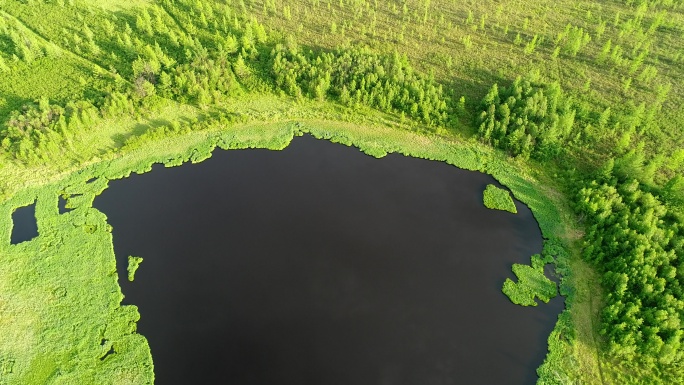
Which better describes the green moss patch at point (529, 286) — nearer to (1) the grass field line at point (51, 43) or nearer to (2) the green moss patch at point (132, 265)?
(2) the green moss patch at point (132, 265)

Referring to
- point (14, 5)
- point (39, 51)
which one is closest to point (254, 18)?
point (39, 51)

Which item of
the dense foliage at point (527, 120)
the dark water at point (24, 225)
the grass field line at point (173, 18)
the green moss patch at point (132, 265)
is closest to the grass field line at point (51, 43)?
the grass field line at point (173, 18)

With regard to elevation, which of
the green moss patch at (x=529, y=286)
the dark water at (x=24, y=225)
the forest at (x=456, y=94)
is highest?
the forest at (x=456, y=94)

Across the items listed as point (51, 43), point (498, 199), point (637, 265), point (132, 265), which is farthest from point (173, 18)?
point (637, 265)

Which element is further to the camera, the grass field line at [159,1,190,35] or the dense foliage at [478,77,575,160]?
the grass field line at [159,1,190,35]

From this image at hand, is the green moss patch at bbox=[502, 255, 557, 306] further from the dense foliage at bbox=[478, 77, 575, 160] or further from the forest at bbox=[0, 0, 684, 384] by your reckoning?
the dense foliage at bbox=[478, 77, 575, 160]

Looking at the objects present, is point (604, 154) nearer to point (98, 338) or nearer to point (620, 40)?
point (620, 40)

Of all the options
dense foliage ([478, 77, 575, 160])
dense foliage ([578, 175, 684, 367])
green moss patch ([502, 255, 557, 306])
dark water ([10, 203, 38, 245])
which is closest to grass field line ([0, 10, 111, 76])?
dark water ([10, 203, 38, 245])

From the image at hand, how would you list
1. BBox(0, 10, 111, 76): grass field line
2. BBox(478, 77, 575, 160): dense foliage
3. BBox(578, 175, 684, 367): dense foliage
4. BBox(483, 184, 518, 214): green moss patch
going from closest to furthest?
BBox(578, 175, 684, 367): dense foliage, BBox(483, 184, 518, 214): green moss patch, BBox(478, 77, 575, 160): dense foliage, BBox(0, 10, 111, 76): grass field line

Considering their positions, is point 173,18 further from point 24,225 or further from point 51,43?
point 24,225
